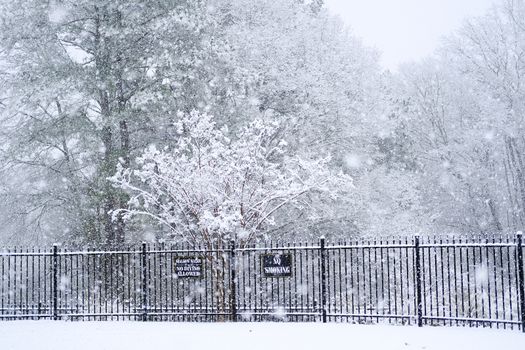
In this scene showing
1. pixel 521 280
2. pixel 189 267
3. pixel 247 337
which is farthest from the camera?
pixel 189 267

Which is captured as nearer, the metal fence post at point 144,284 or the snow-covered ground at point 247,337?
the snow-covered ground at point 247,337

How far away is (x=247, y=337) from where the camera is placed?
1213 centimetres

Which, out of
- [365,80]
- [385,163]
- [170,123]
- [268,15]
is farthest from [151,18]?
[385,163]

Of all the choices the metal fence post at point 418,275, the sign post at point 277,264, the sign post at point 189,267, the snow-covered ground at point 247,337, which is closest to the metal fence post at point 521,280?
the snow-covered ground at point 247,337

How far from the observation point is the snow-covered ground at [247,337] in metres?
11.1

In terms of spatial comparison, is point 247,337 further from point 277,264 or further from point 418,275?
point 418,275

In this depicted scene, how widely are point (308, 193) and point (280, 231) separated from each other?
2067 mm

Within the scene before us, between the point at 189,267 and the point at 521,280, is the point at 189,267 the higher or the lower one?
the higher one

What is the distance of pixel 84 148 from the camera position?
21.6m

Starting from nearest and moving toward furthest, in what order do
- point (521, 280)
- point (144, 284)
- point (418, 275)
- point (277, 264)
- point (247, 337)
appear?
1. point (521, 280)
2. point (247, 337)
3. point (418, 275)
4. point (277, 264)
5. point (144, 284)

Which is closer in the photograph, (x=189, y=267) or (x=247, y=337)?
(x=247, y=337)

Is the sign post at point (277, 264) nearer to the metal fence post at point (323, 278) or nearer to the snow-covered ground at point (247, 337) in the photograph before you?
the metal fence post at point (323, 278)

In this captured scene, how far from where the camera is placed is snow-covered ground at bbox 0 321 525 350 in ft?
36.6

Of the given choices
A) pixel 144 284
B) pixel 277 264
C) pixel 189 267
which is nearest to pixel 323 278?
pixel 277 264
